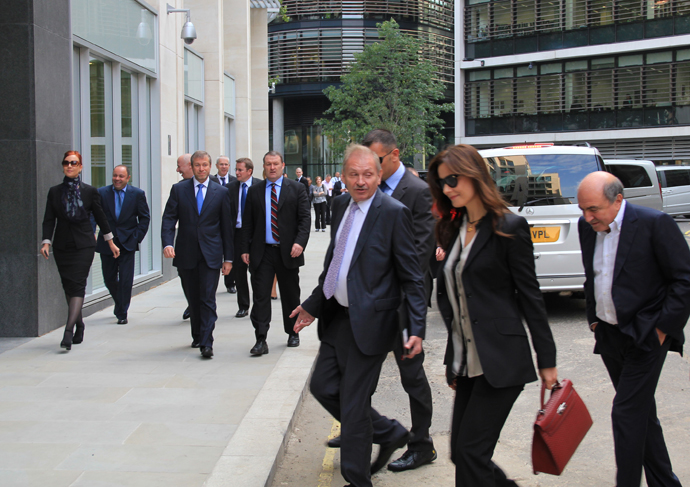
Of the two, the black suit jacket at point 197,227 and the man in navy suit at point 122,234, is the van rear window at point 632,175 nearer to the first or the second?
the man in navy suit at point 122,234

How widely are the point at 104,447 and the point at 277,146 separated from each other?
41.9 m

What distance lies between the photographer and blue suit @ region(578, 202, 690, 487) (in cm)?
347

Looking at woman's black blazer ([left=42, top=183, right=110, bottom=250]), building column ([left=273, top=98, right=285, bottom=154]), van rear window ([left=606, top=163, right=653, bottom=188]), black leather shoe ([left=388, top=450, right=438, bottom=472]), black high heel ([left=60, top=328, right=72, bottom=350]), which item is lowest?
black leather shoe ([left=388, top=450, right=438, bottom=472])

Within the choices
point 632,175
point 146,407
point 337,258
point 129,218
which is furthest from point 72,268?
point 632,175

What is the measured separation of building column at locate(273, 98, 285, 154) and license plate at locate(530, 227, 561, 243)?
123 feet

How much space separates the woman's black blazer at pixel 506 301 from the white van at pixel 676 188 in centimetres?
2341

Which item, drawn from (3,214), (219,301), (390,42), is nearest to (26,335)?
(3,214)

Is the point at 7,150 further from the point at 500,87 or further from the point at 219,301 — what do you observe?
the point at 500,87

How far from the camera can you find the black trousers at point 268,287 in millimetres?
7074

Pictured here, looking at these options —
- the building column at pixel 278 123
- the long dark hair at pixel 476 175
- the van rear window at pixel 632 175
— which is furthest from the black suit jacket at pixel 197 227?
the building column at pixel 278 123

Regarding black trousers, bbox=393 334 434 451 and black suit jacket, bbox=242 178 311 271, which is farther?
black suit jacket, bbox=242 178 311 271

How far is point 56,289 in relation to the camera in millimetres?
8094

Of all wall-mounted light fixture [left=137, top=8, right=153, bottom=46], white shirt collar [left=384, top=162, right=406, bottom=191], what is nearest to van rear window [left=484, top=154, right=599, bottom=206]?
white shirt collar [left=384, top=162, right=406, bottom=191]

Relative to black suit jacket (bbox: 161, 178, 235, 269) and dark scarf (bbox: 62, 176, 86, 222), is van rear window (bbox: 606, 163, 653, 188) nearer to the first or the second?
black suit jacket (bbox: 161, 178, 235, 269)
